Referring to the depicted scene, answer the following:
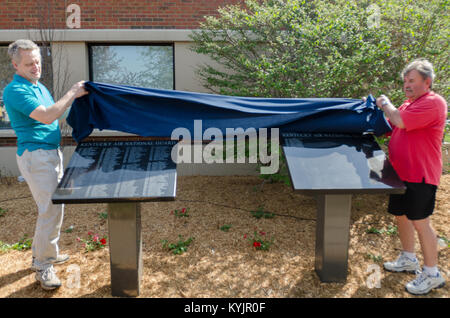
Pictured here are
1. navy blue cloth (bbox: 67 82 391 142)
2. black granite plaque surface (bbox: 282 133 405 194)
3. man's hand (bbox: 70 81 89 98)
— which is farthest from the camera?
navy blue cloth (bbox: 67 82 391 142)

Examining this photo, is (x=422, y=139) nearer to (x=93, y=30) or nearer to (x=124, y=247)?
(x=124, y=247)

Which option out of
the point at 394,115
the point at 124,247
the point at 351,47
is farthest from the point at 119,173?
the point at 351,47

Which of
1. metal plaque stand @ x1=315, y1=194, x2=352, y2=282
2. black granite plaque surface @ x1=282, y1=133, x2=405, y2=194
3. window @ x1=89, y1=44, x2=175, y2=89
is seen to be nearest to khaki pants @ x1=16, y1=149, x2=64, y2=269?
black granite plaque surface @ x1=282, y1=133, x2=405, y2=194

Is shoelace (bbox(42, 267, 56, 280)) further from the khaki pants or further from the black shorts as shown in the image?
the black shorts

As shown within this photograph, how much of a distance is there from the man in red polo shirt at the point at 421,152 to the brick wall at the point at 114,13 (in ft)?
16.1

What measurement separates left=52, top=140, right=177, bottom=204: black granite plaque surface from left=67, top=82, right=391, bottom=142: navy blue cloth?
0.59 feet

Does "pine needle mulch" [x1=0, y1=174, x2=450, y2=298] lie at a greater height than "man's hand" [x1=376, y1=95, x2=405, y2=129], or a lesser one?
lesser

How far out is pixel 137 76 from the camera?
751 cm

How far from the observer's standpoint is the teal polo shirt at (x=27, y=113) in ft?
9.37

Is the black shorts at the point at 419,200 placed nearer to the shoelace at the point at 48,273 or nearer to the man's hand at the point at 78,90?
the man's hand at the point at 78,90

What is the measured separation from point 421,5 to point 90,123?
4764 mm

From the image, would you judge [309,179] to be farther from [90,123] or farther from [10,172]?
[10,172]

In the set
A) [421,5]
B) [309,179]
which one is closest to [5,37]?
[309,179]

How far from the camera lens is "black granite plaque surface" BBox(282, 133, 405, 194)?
9.36 ft
